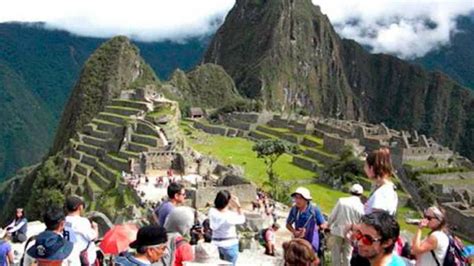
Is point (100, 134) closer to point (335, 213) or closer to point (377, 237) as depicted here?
point (335, 213)

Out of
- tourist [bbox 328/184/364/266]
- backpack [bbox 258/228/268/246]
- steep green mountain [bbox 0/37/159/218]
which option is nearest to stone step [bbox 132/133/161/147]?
backpack [bbox 258/228/268/246]

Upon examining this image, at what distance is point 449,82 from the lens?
166625 millimetres

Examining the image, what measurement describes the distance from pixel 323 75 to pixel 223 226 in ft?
474

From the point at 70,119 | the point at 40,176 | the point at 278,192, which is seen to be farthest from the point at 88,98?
the point at 278,192

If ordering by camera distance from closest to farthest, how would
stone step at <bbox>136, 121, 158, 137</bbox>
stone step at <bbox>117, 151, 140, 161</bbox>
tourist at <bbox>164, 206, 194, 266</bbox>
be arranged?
tourist at <bbox>164, 206, 194, 266</bbox>
stone step at <bbox>117, 151, 140, 161</bbox>
stone step at <bbox>136, 121, 158, 137</bbox>

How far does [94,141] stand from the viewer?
46875mm

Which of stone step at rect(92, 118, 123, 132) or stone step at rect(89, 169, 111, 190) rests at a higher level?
stone step at rect(92, 118, 123, 132)

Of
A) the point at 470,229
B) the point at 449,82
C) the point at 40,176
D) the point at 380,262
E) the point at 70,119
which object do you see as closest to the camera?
the point at 380,262

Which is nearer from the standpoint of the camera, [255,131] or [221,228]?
[221,228]

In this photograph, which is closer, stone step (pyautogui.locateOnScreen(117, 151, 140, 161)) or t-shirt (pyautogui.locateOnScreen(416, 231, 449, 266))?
t-shirt (pyautogui.locateOnScreen(416, 231, 449, 266))

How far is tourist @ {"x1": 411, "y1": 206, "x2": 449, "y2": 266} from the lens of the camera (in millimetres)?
6438

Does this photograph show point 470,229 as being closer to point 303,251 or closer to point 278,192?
point 278,192

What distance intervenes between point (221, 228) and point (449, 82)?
167 meters

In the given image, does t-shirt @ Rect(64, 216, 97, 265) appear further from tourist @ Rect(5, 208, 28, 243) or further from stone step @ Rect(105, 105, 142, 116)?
stone step @ Rect(105, 105, 142, 116)
